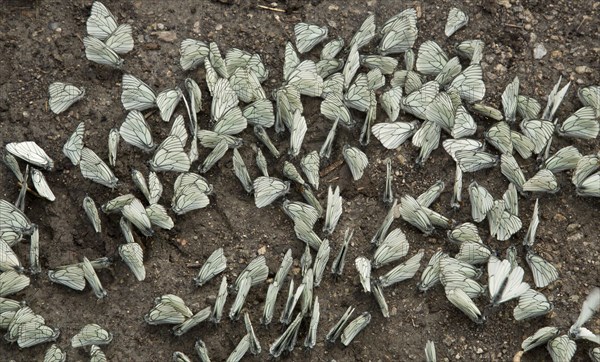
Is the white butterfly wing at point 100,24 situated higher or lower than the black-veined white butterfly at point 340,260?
higher

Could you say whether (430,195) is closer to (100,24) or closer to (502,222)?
(502,222)

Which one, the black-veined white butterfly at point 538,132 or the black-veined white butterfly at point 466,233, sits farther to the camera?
the black-veined white butterfly at point 538,132

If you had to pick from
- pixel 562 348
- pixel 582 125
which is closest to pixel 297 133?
pixel 582 125

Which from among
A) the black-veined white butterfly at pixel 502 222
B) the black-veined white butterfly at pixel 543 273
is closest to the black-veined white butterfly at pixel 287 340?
the black-veined white butterfly at pixel 502 222

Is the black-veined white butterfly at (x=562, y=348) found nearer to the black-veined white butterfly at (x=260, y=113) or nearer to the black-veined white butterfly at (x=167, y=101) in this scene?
the black-veined white butterfly at (x=260, y=113)

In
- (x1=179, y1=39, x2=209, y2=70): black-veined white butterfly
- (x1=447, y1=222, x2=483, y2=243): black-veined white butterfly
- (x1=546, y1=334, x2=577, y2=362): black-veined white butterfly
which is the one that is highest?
(x1=179, y1=39, x2=209, y2=70): black-veined white butterfly

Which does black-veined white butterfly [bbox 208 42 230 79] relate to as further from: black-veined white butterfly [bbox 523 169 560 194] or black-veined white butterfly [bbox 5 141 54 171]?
black-veined white butterfly [bbox 523 169 560 194]

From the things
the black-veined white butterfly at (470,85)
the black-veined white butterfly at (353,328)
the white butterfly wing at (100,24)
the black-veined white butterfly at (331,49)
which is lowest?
the black-veined white butterfly at (353,328)

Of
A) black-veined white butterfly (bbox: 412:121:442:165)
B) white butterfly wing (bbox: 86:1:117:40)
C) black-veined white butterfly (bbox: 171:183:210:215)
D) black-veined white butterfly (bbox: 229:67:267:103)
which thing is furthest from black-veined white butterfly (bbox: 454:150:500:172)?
white butterfly wing (bbox: 86:1:117:40)
